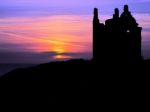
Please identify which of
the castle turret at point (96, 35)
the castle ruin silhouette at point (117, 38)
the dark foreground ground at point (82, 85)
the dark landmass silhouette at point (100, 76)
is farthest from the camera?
the castle turret at point (96, 35)

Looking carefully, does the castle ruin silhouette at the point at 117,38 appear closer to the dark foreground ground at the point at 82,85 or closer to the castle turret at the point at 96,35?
the castle turret at the point at 96,35

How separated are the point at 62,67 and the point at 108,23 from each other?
26.9 feet

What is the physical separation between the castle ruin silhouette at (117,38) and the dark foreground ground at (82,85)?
1751mm

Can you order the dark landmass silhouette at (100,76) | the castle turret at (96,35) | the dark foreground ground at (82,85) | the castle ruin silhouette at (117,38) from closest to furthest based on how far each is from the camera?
the dark foreground ground at (82,85) < the dark landmass silhouette at (100,76) < the castle ruin silhouette at (117,38) < the castle turret at (96,35)

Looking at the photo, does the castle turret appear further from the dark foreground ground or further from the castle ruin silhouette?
the dark foreground ground

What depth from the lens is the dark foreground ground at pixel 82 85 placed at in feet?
135

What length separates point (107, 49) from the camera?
51531 mm

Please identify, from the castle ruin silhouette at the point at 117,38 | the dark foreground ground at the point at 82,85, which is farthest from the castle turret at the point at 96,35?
the dark foreground ground at the point at 82,85

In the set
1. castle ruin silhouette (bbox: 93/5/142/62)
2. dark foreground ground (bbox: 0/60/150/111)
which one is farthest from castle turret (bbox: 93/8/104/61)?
dark foreground ground (bbox: 0/60/150/111)

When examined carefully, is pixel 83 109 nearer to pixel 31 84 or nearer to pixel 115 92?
pixel 115 92

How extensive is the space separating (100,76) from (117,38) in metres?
7.96

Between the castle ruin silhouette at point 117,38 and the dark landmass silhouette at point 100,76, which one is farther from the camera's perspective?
the castle ruin silhouette at point 117,38

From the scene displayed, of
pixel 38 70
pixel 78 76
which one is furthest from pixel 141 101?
pixel 38 70

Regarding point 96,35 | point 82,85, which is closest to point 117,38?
point 96,35
